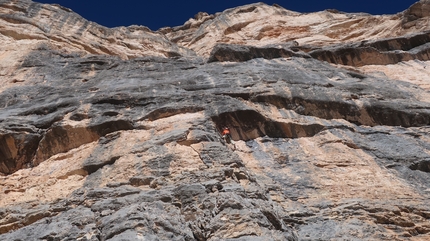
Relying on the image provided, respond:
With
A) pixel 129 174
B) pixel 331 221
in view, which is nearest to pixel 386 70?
pixel 331 221

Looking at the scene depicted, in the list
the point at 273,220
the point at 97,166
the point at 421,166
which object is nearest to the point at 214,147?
the point at 273,220

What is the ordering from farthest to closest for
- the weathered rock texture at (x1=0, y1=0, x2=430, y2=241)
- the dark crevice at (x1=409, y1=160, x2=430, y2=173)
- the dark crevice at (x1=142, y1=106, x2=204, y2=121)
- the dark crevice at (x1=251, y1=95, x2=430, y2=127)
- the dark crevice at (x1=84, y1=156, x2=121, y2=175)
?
the dark crevice at (x1=251, y1=95, x2=430, y2=127) → the dark crevice at (x1=142, y1=106, x2=204, y2=121) → the dark crevice at (x1=409, y1=160, x2=430, y2=173) → the dark crevice at (x1=84, y1=156, x2=121, y2=175) → the weathered rock texture at (x1=0, y1=0, x2=430, y2=241)

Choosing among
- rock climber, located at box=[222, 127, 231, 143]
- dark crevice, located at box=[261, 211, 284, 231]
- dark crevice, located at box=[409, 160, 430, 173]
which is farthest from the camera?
rock climber, located at box=[222, 127, 231, 143]

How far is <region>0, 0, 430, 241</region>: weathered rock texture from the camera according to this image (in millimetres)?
8000

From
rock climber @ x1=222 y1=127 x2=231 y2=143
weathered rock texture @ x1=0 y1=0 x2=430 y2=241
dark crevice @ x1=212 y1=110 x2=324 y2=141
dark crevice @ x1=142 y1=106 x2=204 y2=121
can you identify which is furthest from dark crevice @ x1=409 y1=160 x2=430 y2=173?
dark crevice @ x1=142 y1=106 x2=204 y2=121

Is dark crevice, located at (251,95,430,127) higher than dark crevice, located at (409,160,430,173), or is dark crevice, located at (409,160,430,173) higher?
dark crevice, located at (251,95,430,127)

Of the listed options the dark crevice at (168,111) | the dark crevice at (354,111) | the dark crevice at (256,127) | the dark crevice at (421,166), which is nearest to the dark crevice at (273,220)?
the dark crevice at (256,127)

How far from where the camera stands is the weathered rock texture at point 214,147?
800 cm

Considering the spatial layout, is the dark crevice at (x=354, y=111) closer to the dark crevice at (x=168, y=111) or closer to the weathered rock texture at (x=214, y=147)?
the weathered rock texture at (x=214, y=147)

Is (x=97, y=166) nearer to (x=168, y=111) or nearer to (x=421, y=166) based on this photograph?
(x=168, y=111)

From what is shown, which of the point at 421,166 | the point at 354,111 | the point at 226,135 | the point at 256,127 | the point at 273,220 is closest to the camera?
the point at 273,220

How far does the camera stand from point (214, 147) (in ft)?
32.6

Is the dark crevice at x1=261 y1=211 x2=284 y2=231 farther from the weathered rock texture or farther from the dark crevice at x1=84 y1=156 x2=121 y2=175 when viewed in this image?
the dark crevice at x1=84 y1=156 x2=121 y2=175

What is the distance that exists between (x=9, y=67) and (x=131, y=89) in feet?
21.9
